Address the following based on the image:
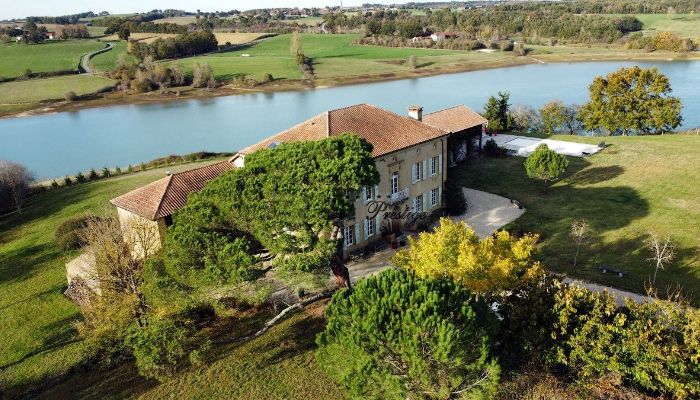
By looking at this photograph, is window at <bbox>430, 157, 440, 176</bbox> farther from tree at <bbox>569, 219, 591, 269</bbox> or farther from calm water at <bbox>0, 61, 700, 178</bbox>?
calm water at <bbox>0, 61, 700, 178</bbox>

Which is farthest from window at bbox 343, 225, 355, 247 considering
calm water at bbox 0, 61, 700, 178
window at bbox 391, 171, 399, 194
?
calm water at bbox 0, 61, 700, 178

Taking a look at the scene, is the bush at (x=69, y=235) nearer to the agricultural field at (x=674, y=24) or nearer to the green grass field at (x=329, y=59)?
the green grass field at (x=329, y=59)

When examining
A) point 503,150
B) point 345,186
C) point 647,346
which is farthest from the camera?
point 503,150

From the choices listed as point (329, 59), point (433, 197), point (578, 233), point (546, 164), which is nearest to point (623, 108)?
point (546, 164)

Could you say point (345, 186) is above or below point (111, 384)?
above

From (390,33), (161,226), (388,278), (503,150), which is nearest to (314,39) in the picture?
(390,33)

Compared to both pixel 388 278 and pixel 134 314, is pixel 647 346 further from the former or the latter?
pixel 134 314

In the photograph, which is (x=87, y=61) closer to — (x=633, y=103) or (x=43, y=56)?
(x=43, y=56)
